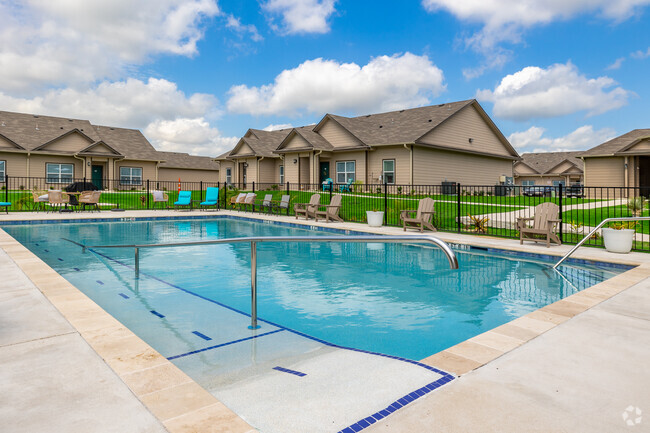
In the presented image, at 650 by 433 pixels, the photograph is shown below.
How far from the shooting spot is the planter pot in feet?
29.3

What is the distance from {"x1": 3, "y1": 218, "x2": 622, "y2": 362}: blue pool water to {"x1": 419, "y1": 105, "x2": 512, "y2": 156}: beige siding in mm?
17066

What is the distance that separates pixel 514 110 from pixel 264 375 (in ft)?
105

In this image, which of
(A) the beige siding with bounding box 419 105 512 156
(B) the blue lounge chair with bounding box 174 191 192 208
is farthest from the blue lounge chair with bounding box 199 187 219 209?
(A) the beige siding with bounding box 419 105 512 156

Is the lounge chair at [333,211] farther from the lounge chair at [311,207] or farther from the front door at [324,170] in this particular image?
the front door at [324,170]

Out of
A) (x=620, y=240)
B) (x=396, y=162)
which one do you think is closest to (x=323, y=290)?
(x=620, y=240)

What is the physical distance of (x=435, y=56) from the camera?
83.5ft

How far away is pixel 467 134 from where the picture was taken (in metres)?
28.9

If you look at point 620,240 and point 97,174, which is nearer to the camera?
point 620,240

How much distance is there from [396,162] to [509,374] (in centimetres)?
2348

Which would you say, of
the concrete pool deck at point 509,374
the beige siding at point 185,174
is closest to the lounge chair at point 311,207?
the concrete pool deck at point 509,374

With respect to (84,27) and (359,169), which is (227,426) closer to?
(84,27)

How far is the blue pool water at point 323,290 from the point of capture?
4875 mm

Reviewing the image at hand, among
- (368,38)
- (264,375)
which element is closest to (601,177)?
(368,38)

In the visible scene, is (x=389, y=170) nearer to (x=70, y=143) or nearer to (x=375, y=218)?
(x=375, y=218)
